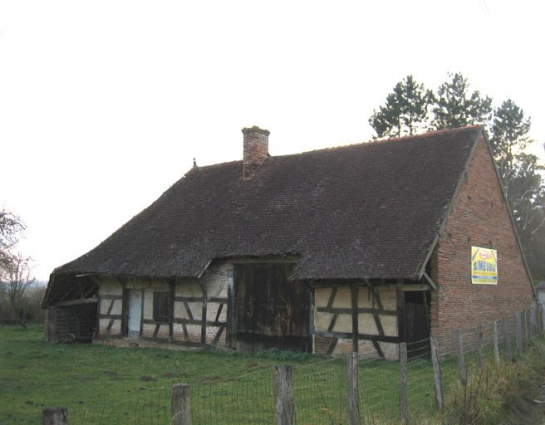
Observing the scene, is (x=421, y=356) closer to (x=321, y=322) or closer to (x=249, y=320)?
(x=321, y=322)

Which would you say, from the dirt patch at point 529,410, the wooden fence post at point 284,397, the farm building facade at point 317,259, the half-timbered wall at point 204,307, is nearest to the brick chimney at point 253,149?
the farm building facade at point 317,259

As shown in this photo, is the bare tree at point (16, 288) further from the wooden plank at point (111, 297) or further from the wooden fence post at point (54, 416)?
the wooden fence post at point (54, 416)

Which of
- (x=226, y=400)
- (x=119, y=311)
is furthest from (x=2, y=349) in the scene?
(x=226, y=400)

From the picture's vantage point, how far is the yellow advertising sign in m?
15.4

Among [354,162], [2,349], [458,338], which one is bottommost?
[2,349]

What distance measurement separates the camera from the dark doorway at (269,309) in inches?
583

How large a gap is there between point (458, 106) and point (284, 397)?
37.4 m

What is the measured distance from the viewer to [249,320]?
15758 mm

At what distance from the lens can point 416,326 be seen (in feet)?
43.7

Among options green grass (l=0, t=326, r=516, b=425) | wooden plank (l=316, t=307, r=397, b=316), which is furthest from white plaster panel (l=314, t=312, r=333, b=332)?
green grass (l=0, t=326, r=516, b=425)

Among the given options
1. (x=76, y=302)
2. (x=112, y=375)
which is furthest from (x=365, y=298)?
(x=76, y=302)

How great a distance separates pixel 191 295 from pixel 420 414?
36.2 feet

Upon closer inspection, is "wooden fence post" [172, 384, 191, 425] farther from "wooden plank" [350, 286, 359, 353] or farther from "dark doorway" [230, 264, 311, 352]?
"dark doorway" [230, 264, 311, 352]

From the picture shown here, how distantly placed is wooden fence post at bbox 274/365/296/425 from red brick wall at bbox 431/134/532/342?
9.43m
